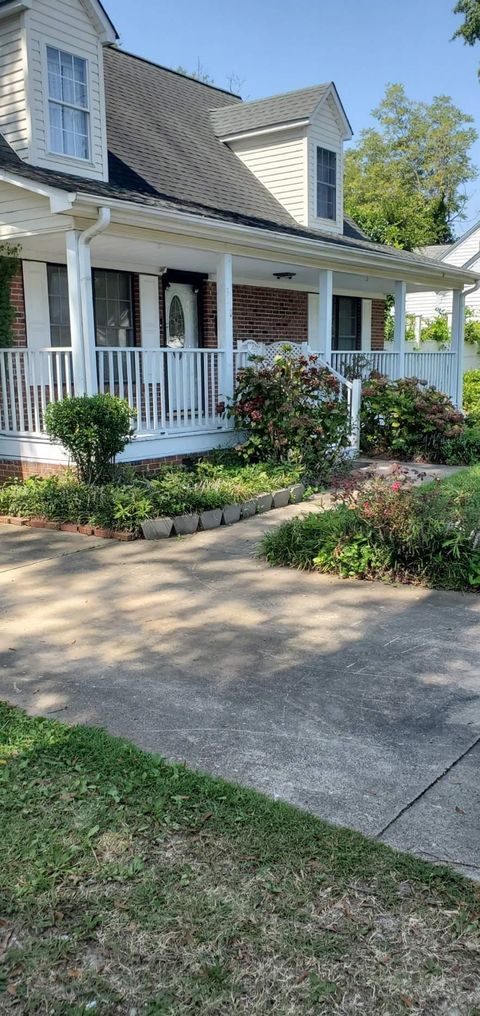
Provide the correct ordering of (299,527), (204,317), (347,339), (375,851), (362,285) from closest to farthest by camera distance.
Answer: (375,851), (299,527), (204,317), (362,285), (347,339)

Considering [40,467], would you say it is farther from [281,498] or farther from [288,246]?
[288,246]

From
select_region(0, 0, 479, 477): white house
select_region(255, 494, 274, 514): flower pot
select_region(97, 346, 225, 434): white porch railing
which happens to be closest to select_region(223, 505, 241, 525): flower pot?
select_region(255, 494, 274, 514): flower pot

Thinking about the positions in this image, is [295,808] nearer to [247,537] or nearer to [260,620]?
[260,620]

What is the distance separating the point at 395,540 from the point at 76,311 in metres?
4.68

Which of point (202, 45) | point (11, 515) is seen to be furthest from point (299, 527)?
point (202, 45)

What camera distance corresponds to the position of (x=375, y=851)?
2.83 meters

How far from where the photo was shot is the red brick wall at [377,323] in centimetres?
1900

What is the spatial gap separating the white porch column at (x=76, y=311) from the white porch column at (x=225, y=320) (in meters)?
2.56

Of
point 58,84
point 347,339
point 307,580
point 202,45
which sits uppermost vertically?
point 202,45

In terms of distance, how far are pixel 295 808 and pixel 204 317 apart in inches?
463

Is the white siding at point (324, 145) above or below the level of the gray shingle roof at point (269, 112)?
below

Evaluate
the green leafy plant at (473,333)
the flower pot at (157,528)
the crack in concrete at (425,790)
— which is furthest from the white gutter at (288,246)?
the green leafy plant at (473,333)

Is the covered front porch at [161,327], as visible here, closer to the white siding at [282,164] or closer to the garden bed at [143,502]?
the garden bed at [143,502]

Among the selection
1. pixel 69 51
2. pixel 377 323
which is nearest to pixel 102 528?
pixel 69 51
